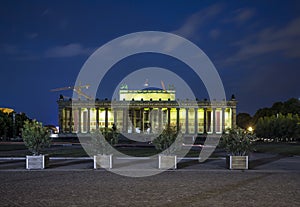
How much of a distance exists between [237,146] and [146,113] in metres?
135

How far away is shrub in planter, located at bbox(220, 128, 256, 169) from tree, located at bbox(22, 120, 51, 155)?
1004 cm

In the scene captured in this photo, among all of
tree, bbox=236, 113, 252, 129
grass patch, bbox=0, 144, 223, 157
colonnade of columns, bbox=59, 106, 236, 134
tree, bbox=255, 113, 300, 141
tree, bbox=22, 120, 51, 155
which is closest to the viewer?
tree, bbox=22, 120, 51, 155

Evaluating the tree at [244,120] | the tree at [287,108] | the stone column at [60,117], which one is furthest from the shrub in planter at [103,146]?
the tree at [244,120]

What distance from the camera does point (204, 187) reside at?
1595 centimetres

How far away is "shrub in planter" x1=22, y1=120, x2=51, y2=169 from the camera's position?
74.4 ft

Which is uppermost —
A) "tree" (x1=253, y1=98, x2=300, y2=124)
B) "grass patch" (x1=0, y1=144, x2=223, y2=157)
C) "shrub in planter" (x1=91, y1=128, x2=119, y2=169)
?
"tree" (x1=253, y1=98, x2=300, y2=124)

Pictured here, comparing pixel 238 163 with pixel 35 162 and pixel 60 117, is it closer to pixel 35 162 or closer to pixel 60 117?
pixel 35 162

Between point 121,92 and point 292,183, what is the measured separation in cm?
15319

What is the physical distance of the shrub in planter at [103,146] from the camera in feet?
75.8

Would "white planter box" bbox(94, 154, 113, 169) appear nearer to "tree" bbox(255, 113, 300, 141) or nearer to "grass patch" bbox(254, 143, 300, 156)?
"grass patch" bbox(254, 143, 300, 156)

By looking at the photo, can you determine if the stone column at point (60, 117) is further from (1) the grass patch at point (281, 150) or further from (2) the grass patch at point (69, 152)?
(1) the grass patch at point (281, 150)

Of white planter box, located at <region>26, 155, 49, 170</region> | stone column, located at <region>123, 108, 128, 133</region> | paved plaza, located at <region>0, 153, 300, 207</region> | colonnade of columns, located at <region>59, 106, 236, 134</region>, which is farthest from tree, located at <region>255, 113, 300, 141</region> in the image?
stone column, located at <region>123, 108, 128, 133</region>

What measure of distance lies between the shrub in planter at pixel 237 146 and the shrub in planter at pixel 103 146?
6.40 metres

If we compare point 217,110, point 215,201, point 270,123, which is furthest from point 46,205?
point 217,110
